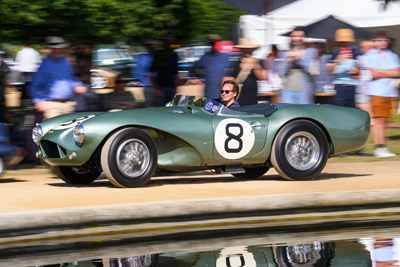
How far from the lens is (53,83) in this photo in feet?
28.5

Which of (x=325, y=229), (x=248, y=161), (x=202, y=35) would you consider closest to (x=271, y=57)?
(x=202, y=35)

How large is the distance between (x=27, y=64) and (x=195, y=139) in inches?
178

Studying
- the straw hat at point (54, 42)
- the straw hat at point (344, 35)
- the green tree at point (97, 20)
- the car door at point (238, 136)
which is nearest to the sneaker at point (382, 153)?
the straw hat at point (344, 35)

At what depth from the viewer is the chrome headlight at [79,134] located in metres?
6.41

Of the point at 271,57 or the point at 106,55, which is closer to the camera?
the point at 271,57

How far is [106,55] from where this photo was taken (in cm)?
2211

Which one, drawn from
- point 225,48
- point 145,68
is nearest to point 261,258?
point 145,68

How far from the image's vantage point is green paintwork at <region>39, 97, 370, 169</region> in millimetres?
6535

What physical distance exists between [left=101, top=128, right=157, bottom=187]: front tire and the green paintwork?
0.11m

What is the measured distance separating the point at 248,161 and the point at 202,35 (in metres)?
4.07

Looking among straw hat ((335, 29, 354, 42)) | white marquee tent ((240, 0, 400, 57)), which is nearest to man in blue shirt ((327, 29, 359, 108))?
straw hat ((335, 29, 354, 42))

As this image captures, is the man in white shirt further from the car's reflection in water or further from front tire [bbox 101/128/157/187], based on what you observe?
the car's reflection in water

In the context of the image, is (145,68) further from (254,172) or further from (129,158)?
(129,158)

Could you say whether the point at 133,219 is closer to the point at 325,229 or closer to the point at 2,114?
the point at 325,229
